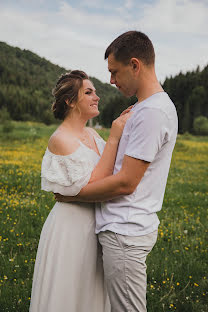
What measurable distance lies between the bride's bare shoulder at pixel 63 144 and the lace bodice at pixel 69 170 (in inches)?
1.3

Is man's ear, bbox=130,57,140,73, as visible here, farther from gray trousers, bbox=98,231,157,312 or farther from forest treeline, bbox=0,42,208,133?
forest treeline, bbox=0,42,208,133

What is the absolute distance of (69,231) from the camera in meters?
2.73

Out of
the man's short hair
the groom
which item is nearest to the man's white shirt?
the groom

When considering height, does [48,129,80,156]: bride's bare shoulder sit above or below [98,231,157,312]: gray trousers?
above

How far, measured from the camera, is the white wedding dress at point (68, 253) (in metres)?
2.65

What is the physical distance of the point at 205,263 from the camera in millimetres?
4941

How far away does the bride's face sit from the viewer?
9.37 ft

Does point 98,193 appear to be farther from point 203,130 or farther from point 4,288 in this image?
point 203,130

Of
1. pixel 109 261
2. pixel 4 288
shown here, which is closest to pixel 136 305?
pixel 109 261

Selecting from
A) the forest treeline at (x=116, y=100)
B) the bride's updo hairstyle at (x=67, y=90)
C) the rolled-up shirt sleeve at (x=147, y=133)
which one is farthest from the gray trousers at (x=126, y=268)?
the forest treeline at (x=116, y=100)

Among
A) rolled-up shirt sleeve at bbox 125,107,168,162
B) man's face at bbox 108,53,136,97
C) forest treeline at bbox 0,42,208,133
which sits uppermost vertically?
forest treeline at bbox 0,42,208,133

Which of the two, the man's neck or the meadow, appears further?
the meadow

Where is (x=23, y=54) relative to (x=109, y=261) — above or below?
above

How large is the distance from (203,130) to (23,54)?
167 feet
